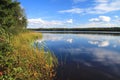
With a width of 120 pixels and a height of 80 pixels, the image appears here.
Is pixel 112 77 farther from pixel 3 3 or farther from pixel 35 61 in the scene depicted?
pixel 3 3

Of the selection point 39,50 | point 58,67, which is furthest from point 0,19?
point 58,67

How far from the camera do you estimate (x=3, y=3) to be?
2369 centimetres

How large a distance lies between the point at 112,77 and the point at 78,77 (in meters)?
1.67

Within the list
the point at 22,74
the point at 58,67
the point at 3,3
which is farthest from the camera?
the point at 3,3

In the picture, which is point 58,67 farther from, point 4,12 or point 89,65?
point 4,12

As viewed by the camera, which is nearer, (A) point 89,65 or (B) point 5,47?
(B) point 5,47

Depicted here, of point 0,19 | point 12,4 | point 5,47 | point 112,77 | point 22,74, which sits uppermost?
point 12,4

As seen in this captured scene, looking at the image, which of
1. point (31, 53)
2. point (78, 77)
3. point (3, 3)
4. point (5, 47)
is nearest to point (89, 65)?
point (78, 77)

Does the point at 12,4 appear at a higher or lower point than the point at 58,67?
higher

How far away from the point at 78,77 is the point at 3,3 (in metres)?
16.4

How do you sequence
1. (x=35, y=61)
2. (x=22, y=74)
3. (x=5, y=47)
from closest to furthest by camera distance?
(x=22, y=74) → (x=5, y=47) → (x=35, y=61)

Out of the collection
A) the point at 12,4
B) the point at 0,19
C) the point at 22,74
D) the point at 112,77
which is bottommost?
the point at 112,77

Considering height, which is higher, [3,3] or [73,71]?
[3,3]

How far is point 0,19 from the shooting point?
2161 cm
